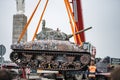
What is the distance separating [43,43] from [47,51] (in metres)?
0.59

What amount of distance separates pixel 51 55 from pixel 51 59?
241 mm

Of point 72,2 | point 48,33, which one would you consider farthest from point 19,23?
point 48,33

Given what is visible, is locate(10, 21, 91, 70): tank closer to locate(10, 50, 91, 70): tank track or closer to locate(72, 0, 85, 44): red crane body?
locate(10, 50, 91, 70): tank track

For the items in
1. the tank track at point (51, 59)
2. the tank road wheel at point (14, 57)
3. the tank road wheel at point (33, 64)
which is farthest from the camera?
the tank road wheel at point (33, 64)

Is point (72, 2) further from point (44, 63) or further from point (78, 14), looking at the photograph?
point (44, 63)

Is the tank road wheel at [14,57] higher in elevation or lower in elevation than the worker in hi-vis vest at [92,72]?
higher

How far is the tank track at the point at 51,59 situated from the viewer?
25.9 meters

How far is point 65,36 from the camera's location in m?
28.1

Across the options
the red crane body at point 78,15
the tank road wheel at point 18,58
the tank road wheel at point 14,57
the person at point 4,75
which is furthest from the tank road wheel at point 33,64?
the person at point 4,75

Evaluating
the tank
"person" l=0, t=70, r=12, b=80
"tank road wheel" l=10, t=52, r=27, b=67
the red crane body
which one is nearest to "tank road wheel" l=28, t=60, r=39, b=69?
the tank

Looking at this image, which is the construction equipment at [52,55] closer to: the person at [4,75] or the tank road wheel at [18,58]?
the tank road wheel at [18,58]

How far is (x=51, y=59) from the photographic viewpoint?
26297 millimetres

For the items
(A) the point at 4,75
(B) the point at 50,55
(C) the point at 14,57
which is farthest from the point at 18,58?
(A) the point at 4,75

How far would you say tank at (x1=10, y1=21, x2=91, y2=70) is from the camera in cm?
2575
